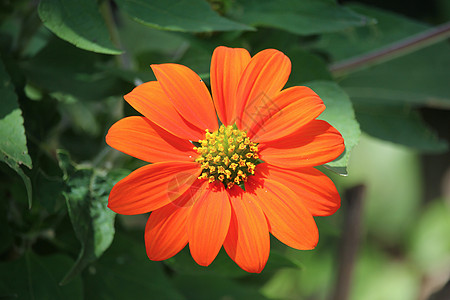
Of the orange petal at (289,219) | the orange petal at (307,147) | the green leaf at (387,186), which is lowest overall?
the green leaf at (387,186)

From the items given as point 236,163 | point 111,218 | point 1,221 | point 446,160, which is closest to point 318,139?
point 236,163

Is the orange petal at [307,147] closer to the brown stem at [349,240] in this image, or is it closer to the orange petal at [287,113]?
the orange petal at [287,113]

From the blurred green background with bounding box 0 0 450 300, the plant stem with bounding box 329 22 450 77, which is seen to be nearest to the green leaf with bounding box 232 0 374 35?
the blurred green background with bounding box 0 0 450 300

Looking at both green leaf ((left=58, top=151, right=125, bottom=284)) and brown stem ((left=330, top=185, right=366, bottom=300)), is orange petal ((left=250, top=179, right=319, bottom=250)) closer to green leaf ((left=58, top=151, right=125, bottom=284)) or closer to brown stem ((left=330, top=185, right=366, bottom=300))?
green leaf ((left=58, top=151, right=125, bottom=284))

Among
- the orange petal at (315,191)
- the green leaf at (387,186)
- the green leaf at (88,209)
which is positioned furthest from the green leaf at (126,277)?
the green leaf at (387,186)

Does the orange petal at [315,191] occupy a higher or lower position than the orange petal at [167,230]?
higher

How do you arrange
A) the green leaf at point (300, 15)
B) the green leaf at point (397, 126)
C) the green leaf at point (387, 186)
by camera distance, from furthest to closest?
the green leaf at point (387, 186) → the green leaf at point (397, 126) → the green leaf at point (300, 15)
